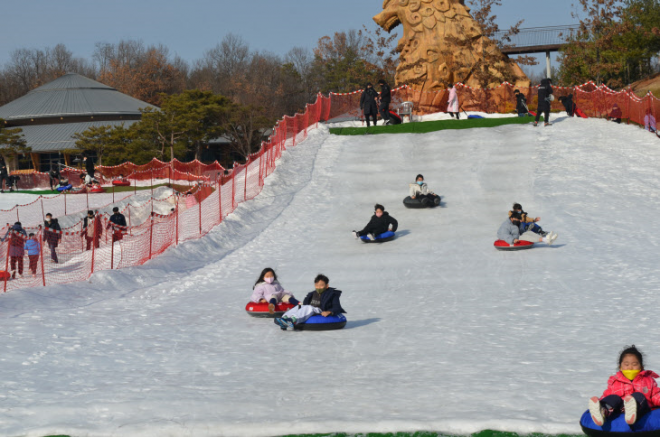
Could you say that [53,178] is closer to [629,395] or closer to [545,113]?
[545,113]

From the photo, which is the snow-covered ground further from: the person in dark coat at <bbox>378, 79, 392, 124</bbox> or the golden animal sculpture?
the golden animal sculpture

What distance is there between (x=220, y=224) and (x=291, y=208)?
3.24m

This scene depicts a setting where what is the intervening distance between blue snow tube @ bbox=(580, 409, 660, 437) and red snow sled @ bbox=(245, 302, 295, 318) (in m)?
6.56

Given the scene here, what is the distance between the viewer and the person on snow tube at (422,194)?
22.7 meters

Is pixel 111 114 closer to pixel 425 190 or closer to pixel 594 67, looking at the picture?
pixel 594 67

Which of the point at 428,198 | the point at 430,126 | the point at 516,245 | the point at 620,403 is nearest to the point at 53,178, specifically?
the point at 430,126

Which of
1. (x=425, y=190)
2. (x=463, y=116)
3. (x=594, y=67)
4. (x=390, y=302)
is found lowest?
(x=390, y=302)

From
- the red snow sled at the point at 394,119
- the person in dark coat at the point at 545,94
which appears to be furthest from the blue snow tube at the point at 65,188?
the person in dark coat at the point at 545,94

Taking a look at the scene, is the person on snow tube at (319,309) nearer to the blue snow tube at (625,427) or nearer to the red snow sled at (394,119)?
the blue snow tube at (625,427)

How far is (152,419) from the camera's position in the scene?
6980mm

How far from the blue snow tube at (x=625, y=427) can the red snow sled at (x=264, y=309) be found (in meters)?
6.56

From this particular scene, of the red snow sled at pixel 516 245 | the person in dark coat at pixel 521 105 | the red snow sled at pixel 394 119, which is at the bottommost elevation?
the red snow sled at pixel 516 245

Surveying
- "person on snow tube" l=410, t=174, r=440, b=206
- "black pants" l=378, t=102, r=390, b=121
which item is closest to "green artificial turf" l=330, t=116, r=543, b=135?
"black pants" l=378, t=102, r=390, b=121

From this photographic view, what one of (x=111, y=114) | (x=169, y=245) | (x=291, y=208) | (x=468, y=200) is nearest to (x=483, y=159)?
(x=468, y=200)
